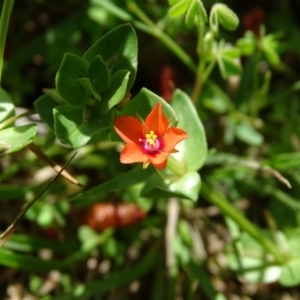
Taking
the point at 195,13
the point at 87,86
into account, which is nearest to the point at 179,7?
the point at 195,13

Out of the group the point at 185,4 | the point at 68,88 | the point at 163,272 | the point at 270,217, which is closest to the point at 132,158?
the point at 68,88

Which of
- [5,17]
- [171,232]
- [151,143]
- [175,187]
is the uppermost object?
[5,17]

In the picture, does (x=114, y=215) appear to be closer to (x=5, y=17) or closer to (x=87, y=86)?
(x=87, y=86)

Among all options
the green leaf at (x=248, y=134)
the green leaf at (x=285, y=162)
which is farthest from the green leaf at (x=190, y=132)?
the green leaf at (x=248, y=134)

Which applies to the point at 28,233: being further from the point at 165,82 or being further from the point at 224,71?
the point at 224,71

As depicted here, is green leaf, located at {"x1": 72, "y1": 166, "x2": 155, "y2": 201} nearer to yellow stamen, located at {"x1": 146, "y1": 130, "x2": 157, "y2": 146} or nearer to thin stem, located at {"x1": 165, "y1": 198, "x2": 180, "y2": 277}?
yellow stamen, located at {"x1": 146, "y1": 130, "x2": 157, "y2": 146}

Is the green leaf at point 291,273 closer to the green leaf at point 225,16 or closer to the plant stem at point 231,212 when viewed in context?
the plant stem at point 231,212
